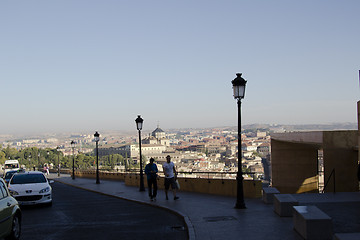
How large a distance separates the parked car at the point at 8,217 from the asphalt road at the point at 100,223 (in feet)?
2.38

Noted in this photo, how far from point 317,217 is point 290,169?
2217 cm

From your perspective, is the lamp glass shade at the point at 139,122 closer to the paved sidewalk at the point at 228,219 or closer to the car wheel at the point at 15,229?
the paved sidewalk at the point at 228,219

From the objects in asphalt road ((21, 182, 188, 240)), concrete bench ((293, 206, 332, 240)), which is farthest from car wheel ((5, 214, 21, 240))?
concrete bench ((293, 206, 332, 240))

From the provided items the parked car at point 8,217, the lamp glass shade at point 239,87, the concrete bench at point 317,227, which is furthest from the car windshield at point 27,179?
the concrete bench at point 317,227

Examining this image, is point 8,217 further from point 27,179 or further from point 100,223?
point 27,179

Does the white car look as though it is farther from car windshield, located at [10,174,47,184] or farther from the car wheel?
the car wheel

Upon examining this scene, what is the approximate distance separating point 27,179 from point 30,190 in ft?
4.83

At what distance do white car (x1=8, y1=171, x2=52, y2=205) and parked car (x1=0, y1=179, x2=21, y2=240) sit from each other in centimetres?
643

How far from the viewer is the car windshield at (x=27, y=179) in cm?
1762

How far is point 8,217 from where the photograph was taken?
923cm

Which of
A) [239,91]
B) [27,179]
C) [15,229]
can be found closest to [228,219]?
[239,91]

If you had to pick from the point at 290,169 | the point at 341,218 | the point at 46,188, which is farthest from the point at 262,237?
the point at 290,169

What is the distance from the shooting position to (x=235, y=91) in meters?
14.7

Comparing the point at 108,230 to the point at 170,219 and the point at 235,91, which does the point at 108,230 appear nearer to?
the point at 170,219
